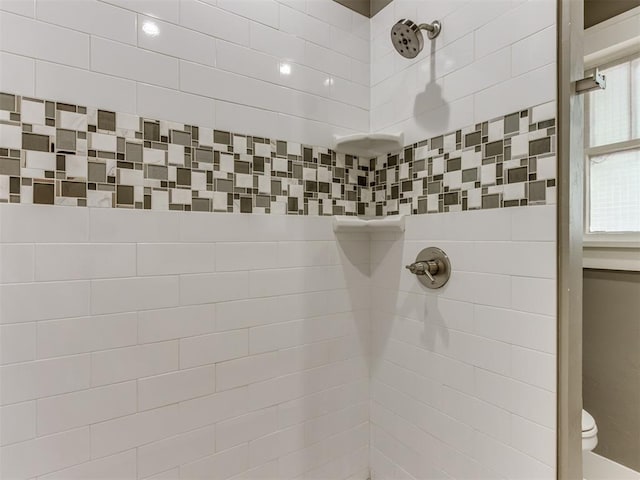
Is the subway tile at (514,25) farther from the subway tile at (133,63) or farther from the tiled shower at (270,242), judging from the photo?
the subway tile at (133,63)

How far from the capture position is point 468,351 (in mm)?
1198

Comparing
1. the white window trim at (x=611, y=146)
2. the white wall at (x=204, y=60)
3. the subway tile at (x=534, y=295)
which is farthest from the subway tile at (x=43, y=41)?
the white window trim at (x=611, y=146)

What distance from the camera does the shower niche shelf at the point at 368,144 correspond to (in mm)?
1407

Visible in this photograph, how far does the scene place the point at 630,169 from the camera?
138 centimetres

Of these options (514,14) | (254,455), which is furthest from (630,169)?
(254,455)

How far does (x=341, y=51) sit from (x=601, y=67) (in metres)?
0.98

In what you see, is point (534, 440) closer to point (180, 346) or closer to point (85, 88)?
point (180, 346)

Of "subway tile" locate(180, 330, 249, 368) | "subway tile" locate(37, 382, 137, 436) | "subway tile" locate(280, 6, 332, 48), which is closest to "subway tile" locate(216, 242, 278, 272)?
"subway tile" locate(180, 330, 249, 368)

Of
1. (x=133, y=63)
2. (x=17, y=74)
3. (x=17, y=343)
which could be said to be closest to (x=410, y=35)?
(x=133, y=63)

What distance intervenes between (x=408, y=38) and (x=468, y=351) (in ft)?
3.57

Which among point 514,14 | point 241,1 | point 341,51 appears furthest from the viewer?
point 341,51

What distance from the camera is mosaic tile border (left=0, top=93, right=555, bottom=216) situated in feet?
3.07

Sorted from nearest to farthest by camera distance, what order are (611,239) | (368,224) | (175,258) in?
1. (175,258)
2. (611,239)
3. (368,224)

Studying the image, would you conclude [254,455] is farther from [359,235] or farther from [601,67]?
[601,67]
